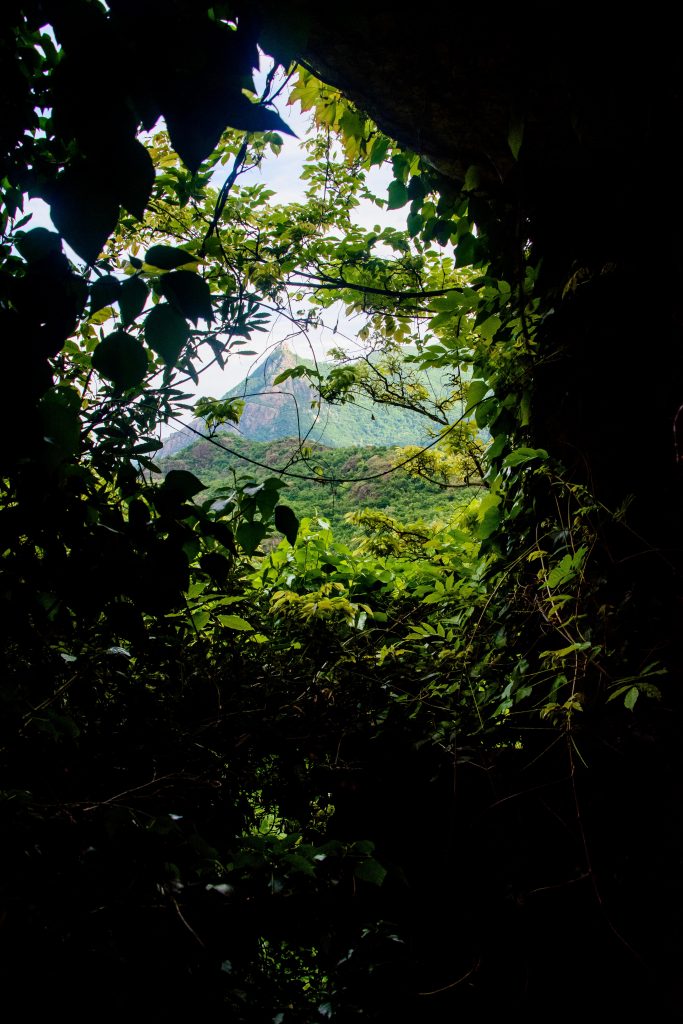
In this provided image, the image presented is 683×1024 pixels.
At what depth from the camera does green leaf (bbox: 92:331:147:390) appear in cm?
76

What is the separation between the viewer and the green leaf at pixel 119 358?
0.76 meters

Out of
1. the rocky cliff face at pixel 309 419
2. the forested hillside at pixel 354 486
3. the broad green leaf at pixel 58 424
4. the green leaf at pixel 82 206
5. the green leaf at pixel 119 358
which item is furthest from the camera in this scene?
the forested hillside at pixel 354 486

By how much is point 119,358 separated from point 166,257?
0.17 meters

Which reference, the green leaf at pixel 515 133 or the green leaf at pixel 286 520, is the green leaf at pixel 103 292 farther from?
the green leaf at pixel 515 133

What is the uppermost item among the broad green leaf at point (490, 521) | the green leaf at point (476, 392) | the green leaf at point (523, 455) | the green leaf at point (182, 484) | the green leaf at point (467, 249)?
the green leaf at point (467, 249)

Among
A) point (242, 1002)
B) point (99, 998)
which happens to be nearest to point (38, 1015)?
point (99, 998)

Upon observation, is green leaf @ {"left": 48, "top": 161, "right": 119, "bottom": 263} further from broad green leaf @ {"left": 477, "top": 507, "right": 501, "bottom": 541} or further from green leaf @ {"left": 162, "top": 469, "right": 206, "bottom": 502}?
broad green leaf @ {"left": 477, "top": 507, "right": 501, "bottom": 541}

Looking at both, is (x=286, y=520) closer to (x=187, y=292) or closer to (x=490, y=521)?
(x=187, y=292)

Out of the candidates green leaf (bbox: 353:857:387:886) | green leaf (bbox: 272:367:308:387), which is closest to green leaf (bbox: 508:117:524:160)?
green leaf (bbox: 272:367:308:387)

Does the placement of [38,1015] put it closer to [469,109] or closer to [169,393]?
[169,393]

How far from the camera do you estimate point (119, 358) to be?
77cm

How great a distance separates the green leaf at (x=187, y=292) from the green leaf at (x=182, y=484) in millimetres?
580

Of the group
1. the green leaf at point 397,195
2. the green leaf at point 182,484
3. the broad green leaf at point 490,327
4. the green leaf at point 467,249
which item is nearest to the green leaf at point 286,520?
the green leaf at point 182,484

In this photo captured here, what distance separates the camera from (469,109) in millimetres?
1958
